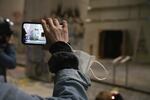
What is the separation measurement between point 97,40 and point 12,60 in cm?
1284

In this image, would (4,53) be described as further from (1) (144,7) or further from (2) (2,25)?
(1) (144,7)

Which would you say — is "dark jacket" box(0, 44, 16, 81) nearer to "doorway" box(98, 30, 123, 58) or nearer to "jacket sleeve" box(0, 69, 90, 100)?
"jacket sleeve" box(0, 69, 90, 100)

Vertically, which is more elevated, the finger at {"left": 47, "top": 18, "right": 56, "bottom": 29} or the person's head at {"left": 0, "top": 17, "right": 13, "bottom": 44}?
the finger at {"left": 47, "top": 18, "right": 56, "bottom": 29}

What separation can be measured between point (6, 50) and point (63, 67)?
2.86 m

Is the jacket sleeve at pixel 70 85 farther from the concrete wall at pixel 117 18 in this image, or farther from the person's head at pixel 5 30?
the concrete wall at pixel 117 18

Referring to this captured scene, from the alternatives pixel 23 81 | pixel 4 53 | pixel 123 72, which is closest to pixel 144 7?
pixel 123 72

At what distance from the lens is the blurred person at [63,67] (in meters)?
1.68

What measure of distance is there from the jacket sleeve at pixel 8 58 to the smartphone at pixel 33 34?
2382mm

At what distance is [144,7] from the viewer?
15.2m

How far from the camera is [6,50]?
4551mm

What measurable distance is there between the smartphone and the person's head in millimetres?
1909

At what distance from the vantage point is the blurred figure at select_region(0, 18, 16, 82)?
4.20 m

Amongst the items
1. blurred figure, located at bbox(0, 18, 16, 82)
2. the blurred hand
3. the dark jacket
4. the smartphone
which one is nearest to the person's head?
blurred figure, located at bbox(0, 18, 16, 82)

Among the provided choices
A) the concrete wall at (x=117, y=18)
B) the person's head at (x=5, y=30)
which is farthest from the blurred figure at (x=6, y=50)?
the concrete wall at (x=117, y=18)
